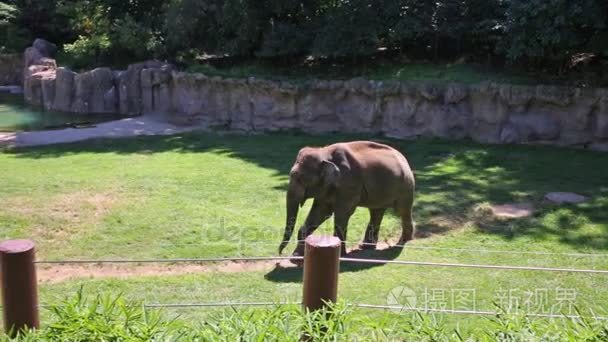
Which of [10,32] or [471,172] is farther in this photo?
[10,32]

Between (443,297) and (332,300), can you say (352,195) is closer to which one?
(443,297)

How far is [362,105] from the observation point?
56.1 ft

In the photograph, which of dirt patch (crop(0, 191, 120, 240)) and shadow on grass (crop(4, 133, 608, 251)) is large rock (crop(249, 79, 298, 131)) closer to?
shadow on grass (crop(4, 133, 608, 251))

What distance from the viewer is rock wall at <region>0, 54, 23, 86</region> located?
28375 mm

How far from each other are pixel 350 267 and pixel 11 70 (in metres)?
24.7

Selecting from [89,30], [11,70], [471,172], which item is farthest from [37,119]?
[471,172]

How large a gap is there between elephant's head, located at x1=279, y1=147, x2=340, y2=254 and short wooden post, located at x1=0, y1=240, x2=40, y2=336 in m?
4.23

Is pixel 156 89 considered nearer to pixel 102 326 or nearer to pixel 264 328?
pixel 102 326

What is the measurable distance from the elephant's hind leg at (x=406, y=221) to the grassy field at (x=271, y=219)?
189 millimetres

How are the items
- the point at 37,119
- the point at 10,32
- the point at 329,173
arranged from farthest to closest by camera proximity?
the point at 10,32 < the point at 37,119 < the point at 329,173

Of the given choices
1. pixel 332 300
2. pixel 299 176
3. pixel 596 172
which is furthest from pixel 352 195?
pixel 596 172

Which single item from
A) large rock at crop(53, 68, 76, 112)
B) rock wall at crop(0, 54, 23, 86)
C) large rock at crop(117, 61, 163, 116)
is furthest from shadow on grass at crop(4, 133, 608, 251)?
rock wall at crop(0, 54, 23, 86)

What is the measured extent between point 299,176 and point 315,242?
13.1ft

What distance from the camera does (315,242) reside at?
13.9ft
